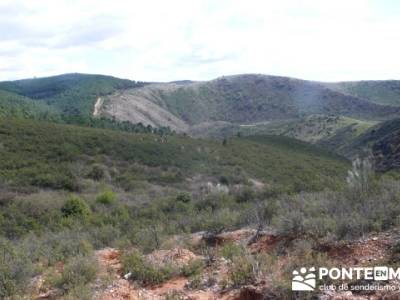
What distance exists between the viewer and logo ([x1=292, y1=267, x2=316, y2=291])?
562 cm

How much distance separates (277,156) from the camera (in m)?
60.7

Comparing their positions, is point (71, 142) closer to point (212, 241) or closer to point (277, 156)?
point (277, 156)

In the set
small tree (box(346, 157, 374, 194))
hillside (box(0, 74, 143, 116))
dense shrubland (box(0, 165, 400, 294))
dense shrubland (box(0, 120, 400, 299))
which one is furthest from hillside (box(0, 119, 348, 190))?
hillside (box(0, 74, 143, 116))

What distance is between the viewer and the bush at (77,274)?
23.5ft

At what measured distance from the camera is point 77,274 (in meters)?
7.35

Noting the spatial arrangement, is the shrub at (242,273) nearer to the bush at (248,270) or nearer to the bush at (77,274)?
the bush at (248,270)

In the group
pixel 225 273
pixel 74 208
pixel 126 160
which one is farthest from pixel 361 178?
pixel 126 160

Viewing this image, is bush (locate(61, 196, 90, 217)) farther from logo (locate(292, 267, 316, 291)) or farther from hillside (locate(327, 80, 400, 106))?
hillside (locate(327, 80, 400, 106))

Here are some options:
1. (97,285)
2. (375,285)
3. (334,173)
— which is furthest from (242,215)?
(334,173)

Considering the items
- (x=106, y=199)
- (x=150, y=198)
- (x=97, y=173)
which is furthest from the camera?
(x=97, y=173)

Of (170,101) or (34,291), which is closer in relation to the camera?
A: (34,291)

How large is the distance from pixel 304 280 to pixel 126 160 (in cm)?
4214

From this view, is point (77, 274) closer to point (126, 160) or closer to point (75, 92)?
point (126, 160)

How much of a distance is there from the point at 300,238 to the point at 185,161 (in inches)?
1684
